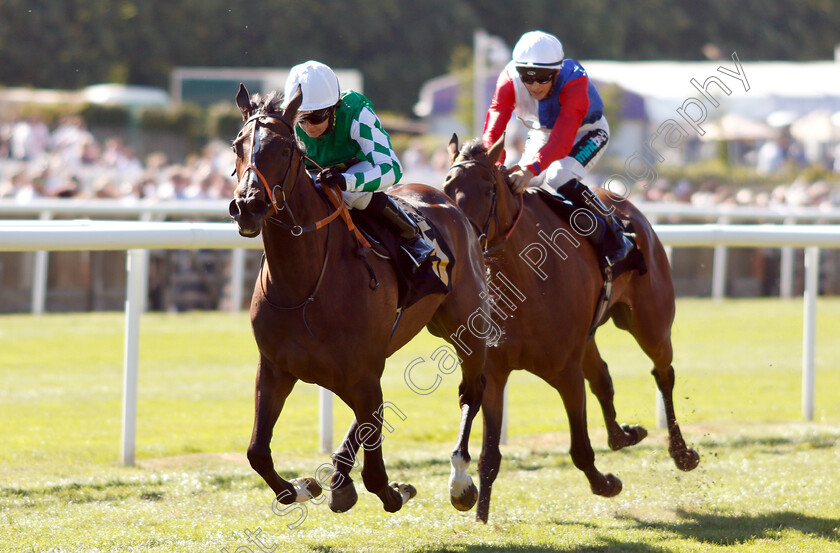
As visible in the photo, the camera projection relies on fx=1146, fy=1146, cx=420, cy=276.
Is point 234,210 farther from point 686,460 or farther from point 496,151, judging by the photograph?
point 686,460

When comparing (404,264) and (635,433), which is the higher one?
(404,264)

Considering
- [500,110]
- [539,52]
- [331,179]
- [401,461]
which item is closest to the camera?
[331,179]

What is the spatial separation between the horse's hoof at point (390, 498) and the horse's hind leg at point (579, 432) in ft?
3.43

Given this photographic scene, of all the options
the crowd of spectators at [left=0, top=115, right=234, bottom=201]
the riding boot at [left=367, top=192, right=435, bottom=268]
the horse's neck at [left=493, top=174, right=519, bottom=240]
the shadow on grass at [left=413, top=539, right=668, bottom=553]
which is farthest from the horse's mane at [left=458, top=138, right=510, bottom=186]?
the crowd of spectators at [left=0, top=115, right=234, bottom=201]

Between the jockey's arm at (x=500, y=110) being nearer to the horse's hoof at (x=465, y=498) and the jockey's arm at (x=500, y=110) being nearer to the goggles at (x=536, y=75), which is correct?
the goggles at (x=536, y=75)

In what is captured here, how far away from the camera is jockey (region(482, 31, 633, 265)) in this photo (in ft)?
17.7

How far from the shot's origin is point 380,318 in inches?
169

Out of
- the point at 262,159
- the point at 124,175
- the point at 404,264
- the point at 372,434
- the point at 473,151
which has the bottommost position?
the point at 372,434

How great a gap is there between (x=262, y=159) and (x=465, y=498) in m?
1.81

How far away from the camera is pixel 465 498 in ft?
15.6

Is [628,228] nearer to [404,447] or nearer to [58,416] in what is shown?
[404,447]

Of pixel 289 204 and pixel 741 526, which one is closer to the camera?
pixel 289 204

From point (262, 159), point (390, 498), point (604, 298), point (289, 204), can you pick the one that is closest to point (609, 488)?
point (604, 298)

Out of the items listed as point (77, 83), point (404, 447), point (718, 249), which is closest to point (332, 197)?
point (404, 447)
